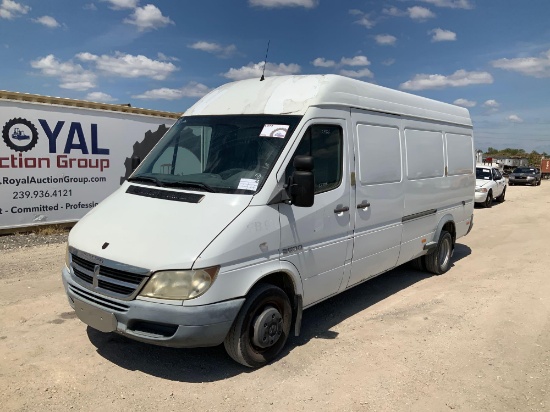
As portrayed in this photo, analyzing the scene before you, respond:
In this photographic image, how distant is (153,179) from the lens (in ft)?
15.3

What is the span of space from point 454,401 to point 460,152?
534 cm

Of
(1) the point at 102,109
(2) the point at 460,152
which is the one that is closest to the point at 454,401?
(2) the point at 460,152

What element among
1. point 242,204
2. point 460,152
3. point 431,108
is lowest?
point 242,204

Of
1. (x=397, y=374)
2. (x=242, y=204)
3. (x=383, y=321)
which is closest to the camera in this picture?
(x=242, y=204)

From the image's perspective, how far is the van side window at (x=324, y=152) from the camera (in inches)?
179

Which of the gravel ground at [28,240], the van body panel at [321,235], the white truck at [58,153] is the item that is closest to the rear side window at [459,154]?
the van body panel at [321,235]

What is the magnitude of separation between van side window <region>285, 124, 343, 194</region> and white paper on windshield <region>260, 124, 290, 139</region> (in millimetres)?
192

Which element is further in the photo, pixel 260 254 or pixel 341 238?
pixel 341 238

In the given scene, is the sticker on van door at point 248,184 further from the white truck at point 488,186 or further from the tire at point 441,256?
the white truck at point 488,186

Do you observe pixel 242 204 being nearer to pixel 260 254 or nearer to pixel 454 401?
pixel 260 254

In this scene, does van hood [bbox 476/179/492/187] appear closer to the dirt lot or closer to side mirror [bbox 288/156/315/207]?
the dirt lot

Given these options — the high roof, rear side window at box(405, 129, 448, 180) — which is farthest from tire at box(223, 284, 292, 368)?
rear side window at box(405, 129, 448, 180)

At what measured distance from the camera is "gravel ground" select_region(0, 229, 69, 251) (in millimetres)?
8991

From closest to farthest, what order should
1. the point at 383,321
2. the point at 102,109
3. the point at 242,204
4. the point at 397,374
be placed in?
the point at 242,204 < the point at 397,374 < the point at 383,321 < the point at 102,109
